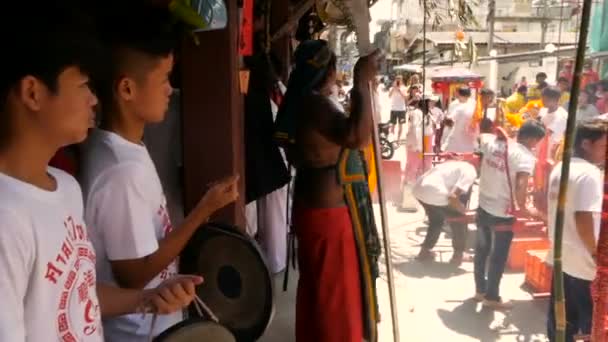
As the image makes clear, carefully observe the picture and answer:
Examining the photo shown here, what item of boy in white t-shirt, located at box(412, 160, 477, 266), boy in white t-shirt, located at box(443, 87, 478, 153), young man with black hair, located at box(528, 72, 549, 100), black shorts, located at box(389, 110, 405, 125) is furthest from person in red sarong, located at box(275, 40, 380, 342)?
black shorts, located at box(389, 110, 405, 125)

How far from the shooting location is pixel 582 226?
273 centimetres

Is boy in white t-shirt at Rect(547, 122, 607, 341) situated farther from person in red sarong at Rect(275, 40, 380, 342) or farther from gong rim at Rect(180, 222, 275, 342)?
gong rim at Rect(180, 222, 275, 342)

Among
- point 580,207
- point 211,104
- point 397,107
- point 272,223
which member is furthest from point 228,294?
point 397,107

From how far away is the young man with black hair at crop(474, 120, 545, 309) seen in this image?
157 inches

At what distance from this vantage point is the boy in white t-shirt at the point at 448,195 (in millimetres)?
4895

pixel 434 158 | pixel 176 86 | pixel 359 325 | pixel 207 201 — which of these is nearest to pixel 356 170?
pixel 359 325

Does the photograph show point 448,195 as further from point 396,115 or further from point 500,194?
point 396,115

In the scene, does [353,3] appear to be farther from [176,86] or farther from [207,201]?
[207,201]

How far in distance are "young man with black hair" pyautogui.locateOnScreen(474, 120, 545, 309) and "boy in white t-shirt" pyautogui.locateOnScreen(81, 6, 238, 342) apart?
3157 millimetres

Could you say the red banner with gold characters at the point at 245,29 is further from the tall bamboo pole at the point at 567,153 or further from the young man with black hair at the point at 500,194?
the young man with black hair at the point at 500,194

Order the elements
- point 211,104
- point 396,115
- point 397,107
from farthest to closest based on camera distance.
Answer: point 397,107, point 396,115, point 211,104

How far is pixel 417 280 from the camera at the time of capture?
4.82 meters

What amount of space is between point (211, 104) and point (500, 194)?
272 centimetres

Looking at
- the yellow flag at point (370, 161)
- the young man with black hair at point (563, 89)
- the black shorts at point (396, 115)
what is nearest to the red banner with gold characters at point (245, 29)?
the yellow flag at point (370, 161)
